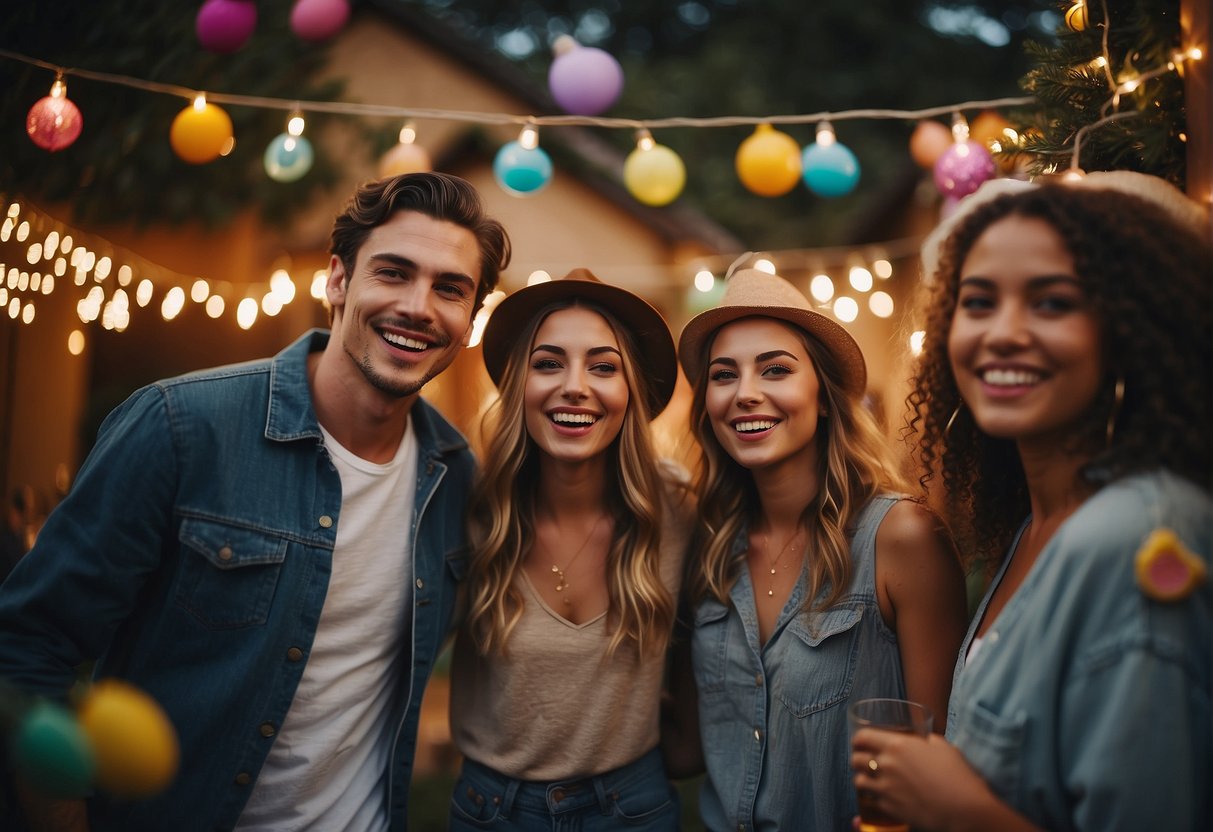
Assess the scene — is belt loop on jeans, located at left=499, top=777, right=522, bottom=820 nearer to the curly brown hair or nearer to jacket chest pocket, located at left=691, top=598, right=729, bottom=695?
jacket chest pocket, located at left=691, top=598, right=729, bottom=695

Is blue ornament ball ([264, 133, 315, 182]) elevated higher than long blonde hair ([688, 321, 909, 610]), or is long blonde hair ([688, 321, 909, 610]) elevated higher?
blue ornament ball ([264, 133, 315, 182])

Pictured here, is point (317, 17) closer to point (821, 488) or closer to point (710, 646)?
A: point (821, 488)

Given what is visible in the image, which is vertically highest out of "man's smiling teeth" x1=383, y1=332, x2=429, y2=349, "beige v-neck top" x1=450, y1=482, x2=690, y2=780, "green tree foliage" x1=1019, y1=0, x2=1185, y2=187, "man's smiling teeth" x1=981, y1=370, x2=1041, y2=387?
"green tree foliage" x1=1019, y1=0, x2=1185, y2=187

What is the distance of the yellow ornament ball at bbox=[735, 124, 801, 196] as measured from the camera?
13.5 ft

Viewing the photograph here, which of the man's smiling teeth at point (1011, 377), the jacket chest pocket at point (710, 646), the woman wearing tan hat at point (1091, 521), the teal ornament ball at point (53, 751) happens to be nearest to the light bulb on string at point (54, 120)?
the teal ornament ball at point (53, 751)

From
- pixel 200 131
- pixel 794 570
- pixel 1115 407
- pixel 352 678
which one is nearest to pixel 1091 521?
pixel 1115 407

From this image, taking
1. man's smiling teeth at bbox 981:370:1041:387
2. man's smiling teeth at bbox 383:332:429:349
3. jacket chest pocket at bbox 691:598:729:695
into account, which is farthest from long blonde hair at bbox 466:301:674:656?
man's smiling teeth at bbox 981:370:1041:387

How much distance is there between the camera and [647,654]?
9.06 ft

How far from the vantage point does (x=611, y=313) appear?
3.04 meters

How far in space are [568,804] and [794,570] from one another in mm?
997

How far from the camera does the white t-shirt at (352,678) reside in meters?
2.45

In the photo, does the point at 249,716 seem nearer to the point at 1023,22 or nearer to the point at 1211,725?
the point at 1211,725

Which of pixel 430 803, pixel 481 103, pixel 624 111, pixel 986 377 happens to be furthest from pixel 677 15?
pixel 986 377

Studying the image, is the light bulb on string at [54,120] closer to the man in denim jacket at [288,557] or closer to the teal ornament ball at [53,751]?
the man in denim jacket at [288,557]
